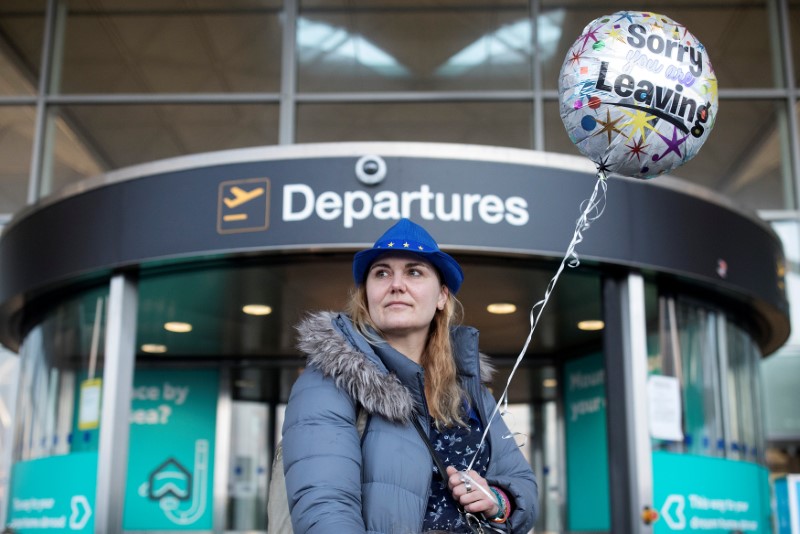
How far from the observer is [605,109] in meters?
3.15

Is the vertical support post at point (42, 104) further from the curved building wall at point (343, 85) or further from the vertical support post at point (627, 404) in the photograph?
the vertical support post at point (627, 404)

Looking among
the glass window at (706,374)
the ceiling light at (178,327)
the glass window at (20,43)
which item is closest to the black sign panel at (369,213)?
the glass window at (706,374)

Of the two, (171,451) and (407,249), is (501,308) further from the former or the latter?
(407,249)

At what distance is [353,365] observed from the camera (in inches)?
91.0

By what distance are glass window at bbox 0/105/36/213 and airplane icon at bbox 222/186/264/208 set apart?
201 inches

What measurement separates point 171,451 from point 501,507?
799 cm

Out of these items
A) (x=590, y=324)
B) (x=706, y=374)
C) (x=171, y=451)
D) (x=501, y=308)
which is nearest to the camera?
(x=706, y=374)

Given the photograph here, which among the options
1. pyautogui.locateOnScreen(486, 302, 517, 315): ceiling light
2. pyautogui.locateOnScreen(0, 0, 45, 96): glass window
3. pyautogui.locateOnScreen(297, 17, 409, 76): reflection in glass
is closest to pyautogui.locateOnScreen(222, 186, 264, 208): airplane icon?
pyautogui.locateOnScreen(486, 302, 517, 315): ceiling light

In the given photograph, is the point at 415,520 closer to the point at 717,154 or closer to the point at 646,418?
the point at 646,418

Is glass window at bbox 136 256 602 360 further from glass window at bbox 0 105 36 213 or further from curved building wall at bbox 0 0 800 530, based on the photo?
glass window at bbox 0 105 36 213

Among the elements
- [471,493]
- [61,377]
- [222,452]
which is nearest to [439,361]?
[471,493]

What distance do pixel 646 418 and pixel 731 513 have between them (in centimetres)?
115

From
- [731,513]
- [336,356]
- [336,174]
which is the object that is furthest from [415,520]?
[731,513]

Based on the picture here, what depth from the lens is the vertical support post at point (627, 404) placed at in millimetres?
6664
